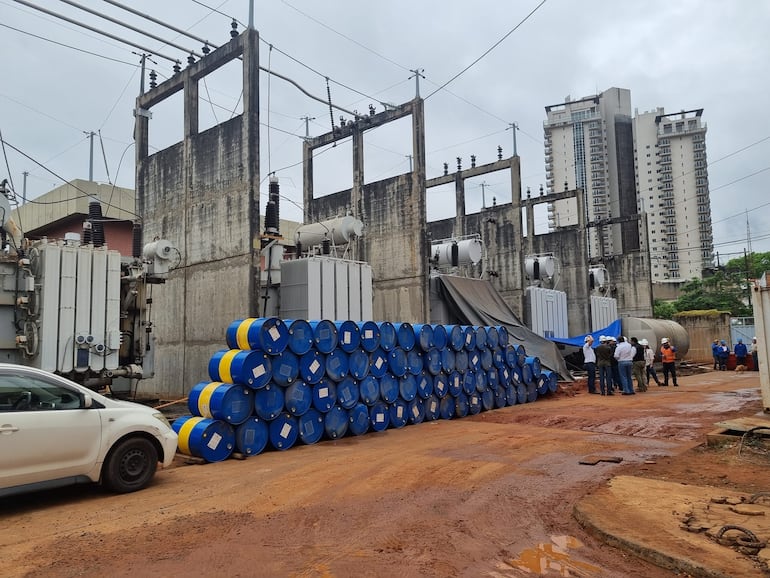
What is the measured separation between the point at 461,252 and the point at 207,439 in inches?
630

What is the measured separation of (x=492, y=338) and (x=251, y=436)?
298 inches

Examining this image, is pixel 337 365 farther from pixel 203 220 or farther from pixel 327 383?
pixel 203 220

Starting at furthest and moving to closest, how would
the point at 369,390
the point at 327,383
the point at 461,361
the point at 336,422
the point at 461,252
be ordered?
the point at 461,252 → the point at 461,361 → the point at 369,390 → the point at 336,422 → the point at 327,383

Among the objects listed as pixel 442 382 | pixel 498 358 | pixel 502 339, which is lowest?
pixel 442 382

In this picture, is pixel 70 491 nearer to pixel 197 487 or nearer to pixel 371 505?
pixel 197 487

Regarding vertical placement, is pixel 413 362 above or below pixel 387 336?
below

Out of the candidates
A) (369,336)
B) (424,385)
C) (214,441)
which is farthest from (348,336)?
(214,441)

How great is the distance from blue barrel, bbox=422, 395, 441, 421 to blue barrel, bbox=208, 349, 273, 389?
4.43 m

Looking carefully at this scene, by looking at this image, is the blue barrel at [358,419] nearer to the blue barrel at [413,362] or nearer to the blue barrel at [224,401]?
the blue barrel at [413,362]

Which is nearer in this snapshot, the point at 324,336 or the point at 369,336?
the point at 324,336

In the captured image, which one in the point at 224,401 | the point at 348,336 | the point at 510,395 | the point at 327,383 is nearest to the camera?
the point at 224,401

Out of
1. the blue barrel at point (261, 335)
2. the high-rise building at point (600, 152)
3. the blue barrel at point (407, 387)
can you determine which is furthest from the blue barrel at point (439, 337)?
the high-rise building at point (600, 152)

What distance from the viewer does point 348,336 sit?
1078cm

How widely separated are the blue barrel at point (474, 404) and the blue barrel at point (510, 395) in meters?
1.49
